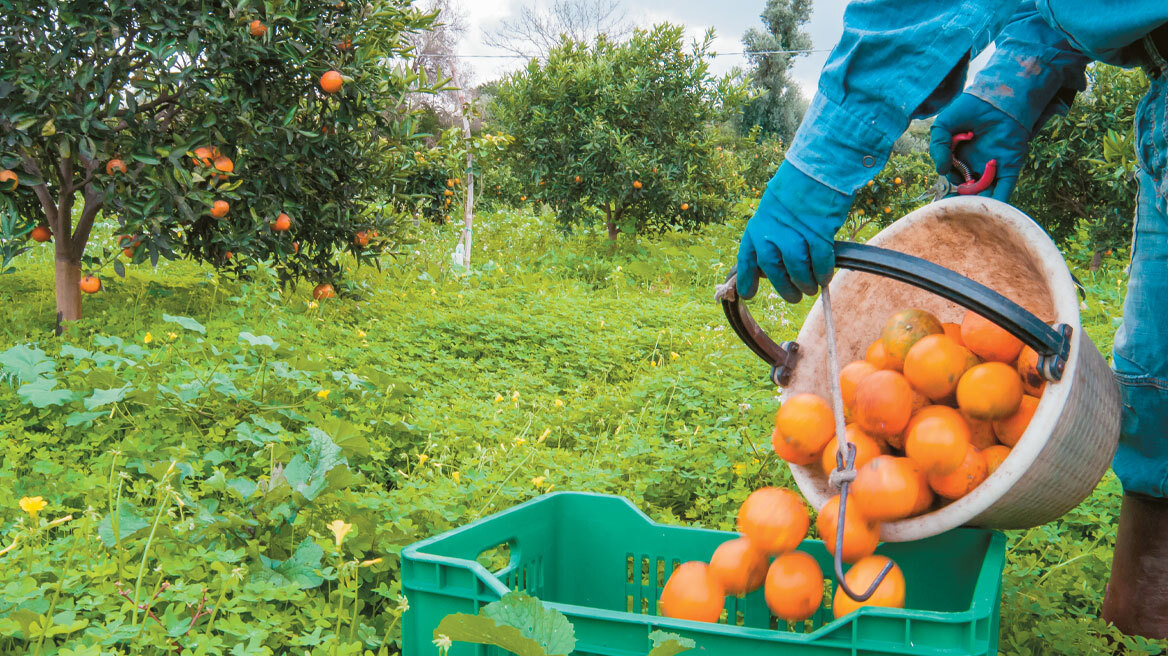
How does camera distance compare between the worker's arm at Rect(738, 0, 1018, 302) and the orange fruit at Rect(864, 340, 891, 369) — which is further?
the orange fruit at Rect(864, 340, 891, 369)

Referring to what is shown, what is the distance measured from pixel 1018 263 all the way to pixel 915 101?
1.58 ft

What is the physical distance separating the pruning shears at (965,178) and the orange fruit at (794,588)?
2.77 ft

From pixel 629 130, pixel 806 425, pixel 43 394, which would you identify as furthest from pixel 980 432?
pixel 629 130

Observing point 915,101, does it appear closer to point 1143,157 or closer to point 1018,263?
point 1018,263

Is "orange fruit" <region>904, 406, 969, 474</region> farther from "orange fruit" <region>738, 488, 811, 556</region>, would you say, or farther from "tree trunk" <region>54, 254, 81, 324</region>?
"tree trunk" <region>54, 254, 81, 324</region>

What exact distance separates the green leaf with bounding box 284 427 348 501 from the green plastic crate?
397 millimetres

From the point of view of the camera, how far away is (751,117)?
26688 millimetres

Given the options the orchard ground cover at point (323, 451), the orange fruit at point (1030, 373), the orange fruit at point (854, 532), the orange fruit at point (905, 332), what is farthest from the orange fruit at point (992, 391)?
the orchard ground cover at point (323, 451)

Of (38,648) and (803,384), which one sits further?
(803,384)

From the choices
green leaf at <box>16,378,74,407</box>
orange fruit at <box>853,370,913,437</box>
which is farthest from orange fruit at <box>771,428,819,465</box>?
green leaf at <box>16,378,74,407</box>

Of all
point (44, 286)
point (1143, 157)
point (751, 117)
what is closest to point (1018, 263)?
point (1143, 157)

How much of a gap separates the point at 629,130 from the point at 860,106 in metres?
7.49

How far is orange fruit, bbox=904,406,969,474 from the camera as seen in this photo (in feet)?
4.28

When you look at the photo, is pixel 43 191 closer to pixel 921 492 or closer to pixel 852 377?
pixel 852 377
